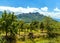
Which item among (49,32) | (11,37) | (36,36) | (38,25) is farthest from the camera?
(38,25)

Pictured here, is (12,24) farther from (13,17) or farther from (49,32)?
(49,32)

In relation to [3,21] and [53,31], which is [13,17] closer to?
[3,21]

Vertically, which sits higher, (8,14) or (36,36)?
(8,14)

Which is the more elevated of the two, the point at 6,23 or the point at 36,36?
the point at 6,23

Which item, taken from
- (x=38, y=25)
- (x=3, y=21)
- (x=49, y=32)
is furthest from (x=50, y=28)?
(x=3, y=21)

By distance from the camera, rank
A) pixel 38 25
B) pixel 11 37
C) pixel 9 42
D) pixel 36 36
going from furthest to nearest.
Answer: pixel 38 25 → pixel 36 36 → pixel 11 37 → pixel 9 42

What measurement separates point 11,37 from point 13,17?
31.2ft

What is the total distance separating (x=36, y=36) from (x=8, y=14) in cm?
1998

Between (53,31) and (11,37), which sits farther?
(53,31)

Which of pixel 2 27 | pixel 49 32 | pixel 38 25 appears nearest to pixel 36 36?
pixel 49 32

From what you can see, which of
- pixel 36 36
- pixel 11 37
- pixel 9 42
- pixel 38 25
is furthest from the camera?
pixel 38 25

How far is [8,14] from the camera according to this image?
9056 centimetres

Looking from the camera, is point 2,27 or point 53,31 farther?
point 53,31

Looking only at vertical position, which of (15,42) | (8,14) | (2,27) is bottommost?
(15,42)
